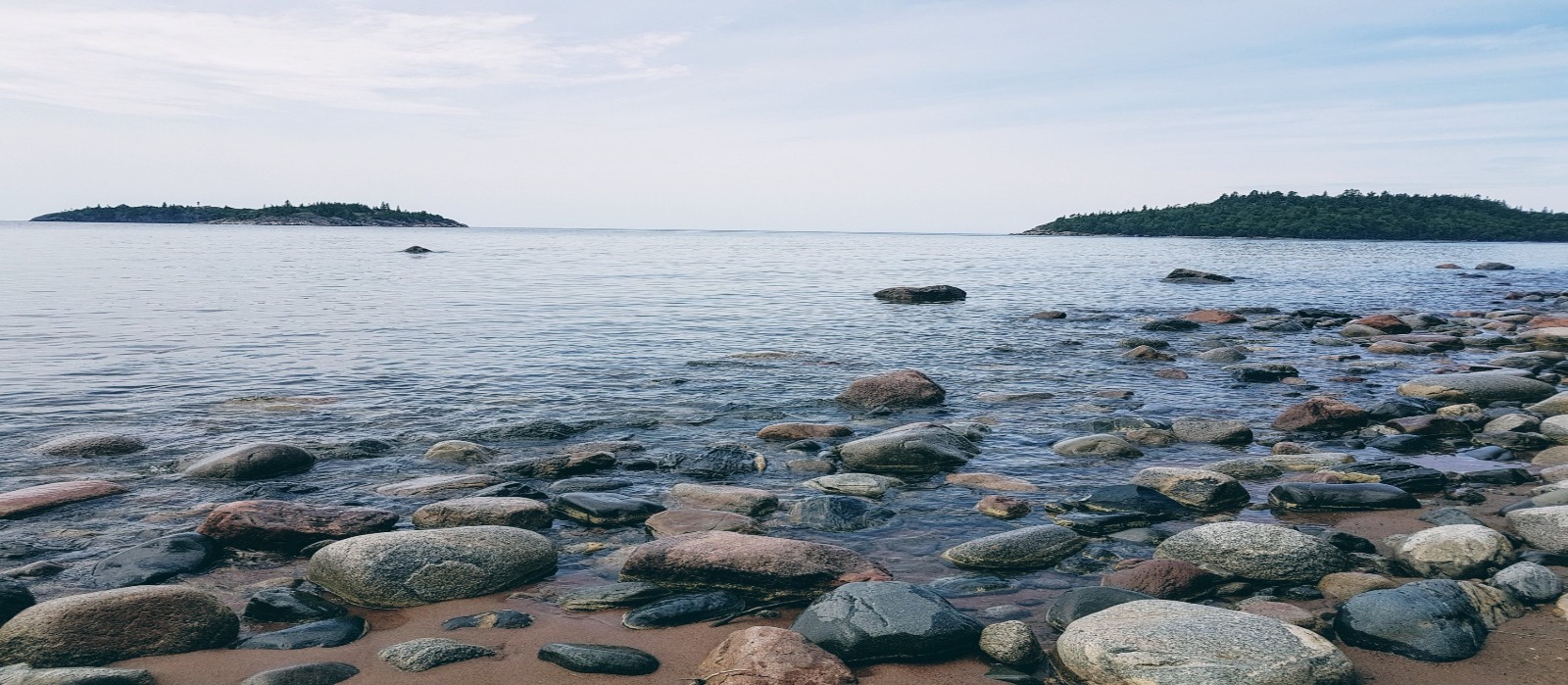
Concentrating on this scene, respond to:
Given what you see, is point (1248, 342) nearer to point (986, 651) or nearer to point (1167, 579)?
point (1167, 579)

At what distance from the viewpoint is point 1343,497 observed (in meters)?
7.99

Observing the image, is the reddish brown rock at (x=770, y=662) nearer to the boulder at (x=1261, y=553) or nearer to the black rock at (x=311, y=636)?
the black rock at (x=311, y=636)

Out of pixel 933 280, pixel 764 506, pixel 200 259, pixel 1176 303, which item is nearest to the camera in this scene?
pixel 764 506

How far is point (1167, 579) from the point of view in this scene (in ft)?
20.1

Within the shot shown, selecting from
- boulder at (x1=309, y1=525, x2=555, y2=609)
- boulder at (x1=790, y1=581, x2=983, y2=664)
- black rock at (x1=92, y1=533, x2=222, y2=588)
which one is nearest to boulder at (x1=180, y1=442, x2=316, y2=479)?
black rock at (x1=92, y1=533, x2=222, y2=588)

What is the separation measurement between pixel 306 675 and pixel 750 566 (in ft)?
8.62

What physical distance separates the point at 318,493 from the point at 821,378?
8709 millimetres

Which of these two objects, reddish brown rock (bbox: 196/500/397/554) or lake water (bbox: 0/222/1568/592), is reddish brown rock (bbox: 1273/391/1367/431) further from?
reddish brown rock (bbox: 196/500/397/554)

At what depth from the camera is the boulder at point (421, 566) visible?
601cm

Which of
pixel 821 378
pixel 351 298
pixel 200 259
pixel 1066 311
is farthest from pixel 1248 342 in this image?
pixel 200 259

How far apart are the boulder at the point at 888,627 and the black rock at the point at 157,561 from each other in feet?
14.3

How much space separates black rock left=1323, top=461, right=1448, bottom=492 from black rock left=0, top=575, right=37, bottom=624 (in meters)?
10.3

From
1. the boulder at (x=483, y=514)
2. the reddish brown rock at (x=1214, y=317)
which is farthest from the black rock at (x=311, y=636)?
the reddish brown rock at (x=1214, y=317)

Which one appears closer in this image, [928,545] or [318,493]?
[928,545]
